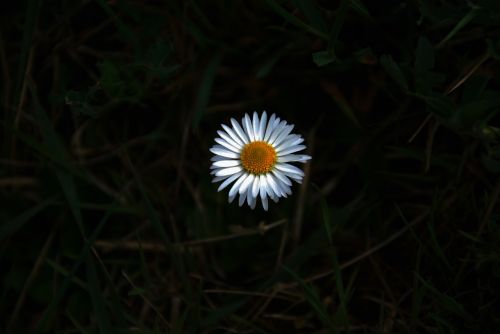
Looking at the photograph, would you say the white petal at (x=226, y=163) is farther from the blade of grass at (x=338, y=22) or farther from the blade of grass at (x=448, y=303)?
the blade of grass at (x=448, y=303)

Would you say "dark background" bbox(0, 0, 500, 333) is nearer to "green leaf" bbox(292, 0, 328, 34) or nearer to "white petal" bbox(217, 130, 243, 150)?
"green leaf" bbox(292, 0, 328, 34)

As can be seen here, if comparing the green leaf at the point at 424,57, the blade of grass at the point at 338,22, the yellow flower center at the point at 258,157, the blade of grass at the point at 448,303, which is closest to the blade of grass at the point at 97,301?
the yellow flower center at the point at 258,157

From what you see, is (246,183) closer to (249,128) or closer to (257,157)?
(257,157)

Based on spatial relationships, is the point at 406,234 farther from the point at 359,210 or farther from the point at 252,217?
the point at 252,217

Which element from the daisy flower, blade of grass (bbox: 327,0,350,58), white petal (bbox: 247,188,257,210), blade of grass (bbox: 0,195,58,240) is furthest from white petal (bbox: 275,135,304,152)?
blade of grass (bbox: 0,195,58,240)

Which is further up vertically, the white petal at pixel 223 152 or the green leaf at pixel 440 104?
the green leaf at pixel 440 104

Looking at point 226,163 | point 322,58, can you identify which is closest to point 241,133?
point 226,163
